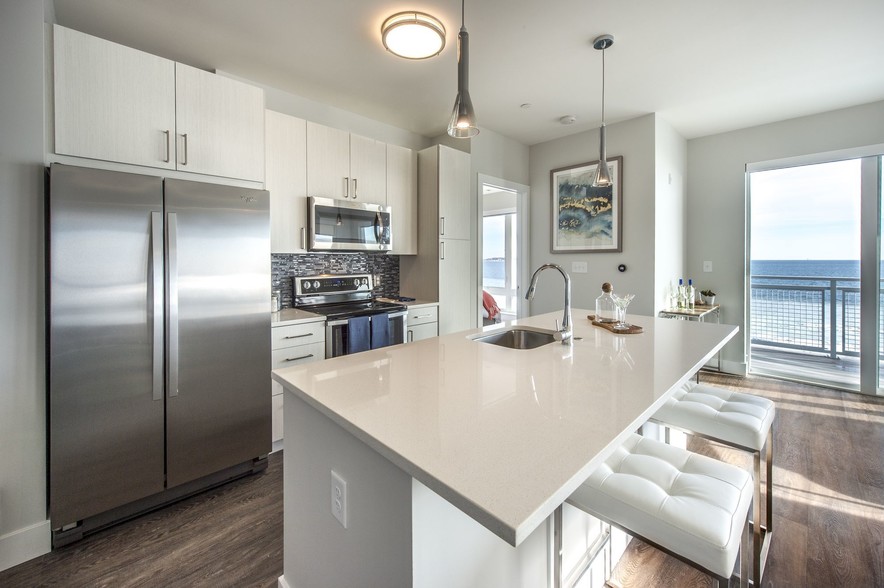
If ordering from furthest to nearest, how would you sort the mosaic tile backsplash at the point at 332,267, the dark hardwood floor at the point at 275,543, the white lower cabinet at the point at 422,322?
the white lower cabinet at the point at 422,322 → the mosaic tile backsplash at the point at 332,267 → the dark hardwood floor at the point at 275,543

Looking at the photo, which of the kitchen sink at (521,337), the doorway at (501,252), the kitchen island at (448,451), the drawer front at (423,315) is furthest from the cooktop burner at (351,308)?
the doorway at (501,252)

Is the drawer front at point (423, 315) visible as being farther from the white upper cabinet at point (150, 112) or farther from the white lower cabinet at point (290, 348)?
the white upper cabinet at point (150, 112)

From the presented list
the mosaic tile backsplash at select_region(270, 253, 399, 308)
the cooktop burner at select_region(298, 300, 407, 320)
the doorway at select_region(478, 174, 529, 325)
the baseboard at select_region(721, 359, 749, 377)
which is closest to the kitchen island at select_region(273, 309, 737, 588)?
the cooktop burner at select_region(298, 300, 407, 320)

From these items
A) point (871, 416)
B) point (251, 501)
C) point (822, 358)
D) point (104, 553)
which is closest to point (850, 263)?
point (822, 358)

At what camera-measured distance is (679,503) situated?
995mm

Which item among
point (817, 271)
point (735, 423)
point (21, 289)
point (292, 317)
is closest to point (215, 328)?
point (292, 317)

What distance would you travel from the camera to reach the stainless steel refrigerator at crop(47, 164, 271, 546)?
1.67 m

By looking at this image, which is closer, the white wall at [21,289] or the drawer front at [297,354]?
the white wall at [21,289]

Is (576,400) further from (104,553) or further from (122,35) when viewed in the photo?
(122,35)

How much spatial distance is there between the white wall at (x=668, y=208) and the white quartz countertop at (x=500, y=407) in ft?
7.39

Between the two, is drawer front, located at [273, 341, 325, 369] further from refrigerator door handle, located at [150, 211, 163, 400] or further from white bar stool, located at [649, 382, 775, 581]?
white bar stool, located at [649, 382, 775, 581]

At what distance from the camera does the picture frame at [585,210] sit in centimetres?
379

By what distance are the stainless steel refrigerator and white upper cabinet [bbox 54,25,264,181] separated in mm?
227

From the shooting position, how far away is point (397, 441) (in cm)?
80
